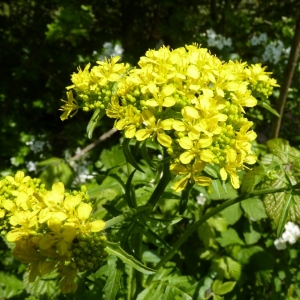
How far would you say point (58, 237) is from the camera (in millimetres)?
1220

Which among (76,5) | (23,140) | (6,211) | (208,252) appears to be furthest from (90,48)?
(6,211)

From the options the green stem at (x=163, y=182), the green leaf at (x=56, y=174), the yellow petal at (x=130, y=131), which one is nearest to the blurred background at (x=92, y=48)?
the green leaf at (x=56, y=174)

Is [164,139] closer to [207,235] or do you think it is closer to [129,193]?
[129,193]

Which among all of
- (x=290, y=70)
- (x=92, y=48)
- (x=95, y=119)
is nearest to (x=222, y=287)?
(x=95, y=119)

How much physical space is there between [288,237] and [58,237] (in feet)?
5.43

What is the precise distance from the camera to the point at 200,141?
1339 mm

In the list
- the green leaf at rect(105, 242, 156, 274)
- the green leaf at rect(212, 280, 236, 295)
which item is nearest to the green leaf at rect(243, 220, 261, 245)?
the green leaf at rect(212, 280, 236, 295)

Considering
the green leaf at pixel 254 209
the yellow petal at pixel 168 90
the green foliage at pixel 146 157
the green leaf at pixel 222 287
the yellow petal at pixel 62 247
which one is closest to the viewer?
the yellow petal at pixel 62 247

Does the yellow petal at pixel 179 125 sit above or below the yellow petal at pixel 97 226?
above

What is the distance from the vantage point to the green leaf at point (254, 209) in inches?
85.6

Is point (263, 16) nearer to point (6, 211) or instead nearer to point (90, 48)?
point (90, 48)

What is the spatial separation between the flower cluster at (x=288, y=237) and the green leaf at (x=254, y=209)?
1.05 feet

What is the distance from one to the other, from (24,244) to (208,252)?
141cm

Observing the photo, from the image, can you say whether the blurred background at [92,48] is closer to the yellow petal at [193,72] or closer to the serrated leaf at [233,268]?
the serrated leaf at [233,268]
